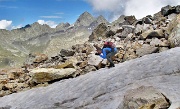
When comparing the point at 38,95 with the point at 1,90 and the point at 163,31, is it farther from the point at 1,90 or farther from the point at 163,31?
the point at 163,31

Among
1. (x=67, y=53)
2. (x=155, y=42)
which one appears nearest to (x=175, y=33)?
(x=155, y=42)

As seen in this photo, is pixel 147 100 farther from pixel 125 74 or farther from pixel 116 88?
pixel 125 74

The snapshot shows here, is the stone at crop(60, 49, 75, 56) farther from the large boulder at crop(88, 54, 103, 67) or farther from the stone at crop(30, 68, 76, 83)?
the stone at crop(30, 68, 76, 83)

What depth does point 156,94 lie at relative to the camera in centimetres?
1875

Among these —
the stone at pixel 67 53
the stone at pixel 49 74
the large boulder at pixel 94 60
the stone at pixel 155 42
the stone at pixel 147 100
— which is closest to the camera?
the stone at pixel 147 100

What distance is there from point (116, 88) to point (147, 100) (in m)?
5.83

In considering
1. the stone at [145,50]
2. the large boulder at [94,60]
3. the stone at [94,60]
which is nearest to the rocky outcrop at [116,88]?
the large boulder at [94,60]

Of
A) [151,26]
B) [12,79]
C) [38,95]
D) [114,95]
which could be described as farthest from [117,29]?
[114,95]

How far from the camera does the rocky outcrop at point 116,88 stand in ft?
65.2

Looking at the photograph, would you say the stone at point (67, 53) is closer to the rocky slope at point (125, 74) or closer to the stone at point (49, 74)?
the rocky slope at point (125, 74)

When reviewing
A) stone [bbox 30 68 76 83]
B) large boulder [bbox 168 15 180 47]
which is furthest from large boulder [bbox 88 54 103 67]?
large boulder [bbox 168 15 180 47]

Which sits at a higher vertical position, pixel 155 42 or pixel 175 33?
pixel 175 33

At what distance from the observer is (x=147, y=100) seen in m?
18.2

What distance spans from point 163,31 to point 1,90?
23.8m
